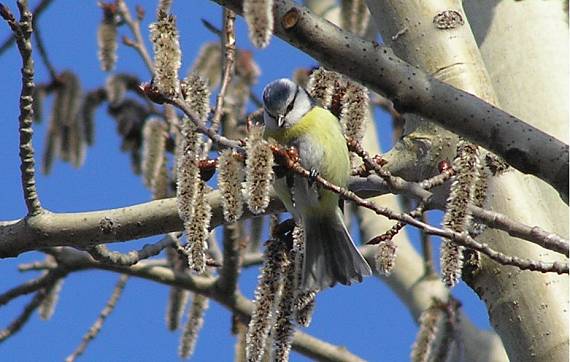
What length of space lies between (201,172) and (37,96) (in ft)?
9.29

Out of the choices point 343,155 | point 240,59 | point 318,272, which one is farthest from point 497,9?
point 240,59

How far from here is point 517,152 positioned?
1711mm

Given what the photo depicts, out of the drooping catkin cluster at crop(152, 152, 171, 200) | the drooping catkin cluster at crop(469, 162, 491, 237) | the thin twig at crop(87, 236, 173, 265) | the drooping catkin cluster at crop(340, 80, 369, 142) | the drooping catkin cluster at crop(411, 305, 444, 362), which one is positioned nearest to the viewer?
the drooping catkin cluster at crop(469, 162, 491, 237)

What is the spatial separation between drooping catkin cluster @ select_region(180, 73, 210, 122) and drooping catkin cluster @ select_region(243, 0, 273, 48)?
2.38ft

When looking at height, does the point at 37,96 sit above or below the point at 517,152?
above

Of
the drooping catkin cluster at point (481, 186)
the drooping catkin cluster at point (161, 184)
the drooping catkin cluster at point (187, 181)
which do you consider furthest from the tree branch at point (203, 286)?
the drooping catkin cluster at point (481, 186)

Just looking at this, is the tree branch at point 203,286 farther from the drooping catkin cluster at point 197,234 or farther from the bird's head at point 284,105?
the drooping catkin cluster at point 197,234

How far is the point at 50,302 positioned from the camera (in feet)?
12.1

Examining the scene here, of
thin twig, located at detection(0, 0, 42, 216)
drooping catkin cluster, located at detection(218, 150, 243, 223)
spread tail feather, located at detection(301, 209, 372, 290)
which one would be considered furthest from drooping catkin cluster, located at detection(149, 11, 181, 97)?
spread tail feather, located at detection(301, 209, 372, 290)

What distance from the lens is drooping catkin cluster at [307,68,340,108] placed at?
7.45ft

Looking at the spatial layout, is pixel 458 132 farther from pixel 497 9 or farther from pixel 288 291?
pixel 497 9

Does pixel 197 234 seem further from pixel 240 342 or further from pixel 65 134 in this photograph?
pixel 65 134

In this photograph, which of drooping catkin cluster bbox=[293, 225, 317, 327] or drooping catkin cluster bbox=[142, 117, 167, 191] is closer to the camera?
drooping catkin cluster bbox=[293, 225, 317, 327]

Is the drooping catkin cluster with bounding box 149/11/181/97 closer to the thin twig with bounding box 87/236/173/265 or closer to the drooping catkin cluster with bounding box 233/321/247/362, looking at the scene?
the thin twig with bounding box 87/236/173/265
